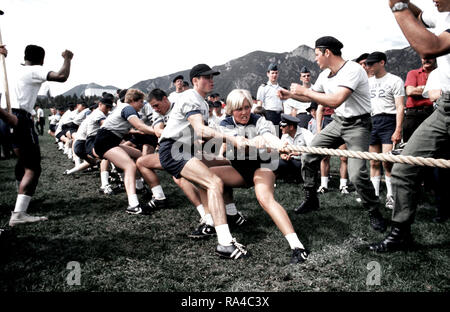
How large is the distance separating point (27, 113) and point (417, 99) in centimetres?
617

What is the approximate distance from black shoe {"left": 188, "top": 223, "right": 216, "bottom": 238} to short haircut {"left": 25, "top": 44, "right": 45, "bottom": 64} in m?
3.30

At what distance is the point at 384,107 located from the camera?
15.7 ft

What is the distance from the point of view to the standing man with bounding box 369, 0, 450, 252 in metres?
1.93

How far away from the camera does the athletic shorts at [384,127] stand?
187 inches

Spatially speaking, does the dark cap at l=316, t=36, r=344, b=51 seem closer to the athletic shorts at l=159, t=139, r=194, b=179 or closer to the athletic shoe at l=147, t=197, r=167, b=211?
the athletic shorts at l=159, t=139, r=194, b=179

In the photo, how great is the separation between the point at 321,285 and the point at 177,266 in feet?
4.44

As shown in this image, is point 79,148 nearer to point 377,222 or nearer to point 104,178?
A: point 104,178

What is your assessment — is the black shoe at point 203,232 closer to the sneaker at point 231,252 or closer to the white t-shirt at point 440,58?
the sneaker at point 231,252

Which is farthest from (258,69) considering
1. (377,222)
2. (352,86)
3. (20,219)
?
(20,219)

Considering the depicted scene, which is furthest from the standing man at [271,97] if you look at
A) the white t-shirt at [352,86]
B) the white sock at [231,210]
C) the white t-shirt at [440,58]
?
the white t-shirt at [440,58]

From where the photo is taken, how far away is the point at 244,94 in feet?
10.4

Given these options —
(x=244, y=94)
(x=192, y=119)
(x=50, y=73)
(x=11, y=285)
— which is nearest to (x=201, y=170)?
(x=192, y=119)

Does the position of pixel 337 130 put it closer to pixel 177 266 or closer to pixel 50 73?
pixel 177 266

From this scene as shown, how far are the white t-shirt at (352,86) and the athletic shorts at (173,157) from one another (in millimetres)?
2031
